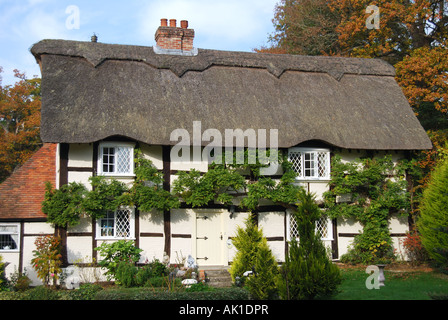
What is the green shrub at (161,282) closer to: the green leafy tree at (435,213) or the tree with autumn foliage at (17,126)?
the green leafy tree at (435,213)

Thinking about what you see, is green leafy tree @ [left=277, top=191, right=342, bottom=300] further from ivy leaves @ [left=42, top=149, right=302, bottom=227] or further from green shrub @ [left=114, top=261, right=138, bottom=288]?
green shrub @ [left=114, top=261, right=138, bottom=288]

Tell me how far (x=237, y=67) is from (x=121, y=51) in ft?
13.4

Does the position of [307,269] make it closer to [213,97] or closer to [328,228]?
[328,228]

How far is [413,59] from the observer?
65.2 feet

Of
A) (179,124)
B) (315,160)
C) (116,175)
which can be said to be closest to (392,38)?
(315,160)

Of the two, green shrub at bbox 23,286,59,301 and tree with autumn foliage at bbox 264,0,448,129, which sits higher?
tree with autumn foliage at bbox 264,0,448,129

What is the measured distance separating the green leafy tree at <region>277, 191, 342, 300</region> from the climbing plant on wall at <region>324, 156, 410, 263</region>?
17.8ft

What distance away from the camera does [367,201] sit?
16.1 m

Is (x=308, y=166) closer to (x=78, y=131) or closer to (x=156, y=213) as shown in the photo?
(x=156, y=213)

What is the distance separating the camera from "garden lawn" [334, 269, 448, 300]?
36.9 feet

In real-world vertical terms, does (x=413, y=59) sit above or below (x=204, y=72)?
above

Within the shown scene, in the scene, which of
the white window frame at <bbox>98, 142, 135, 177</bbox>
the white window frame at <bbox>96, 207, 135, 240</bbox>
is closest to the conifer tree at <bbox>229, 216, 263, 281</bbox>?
the white window frame at <bbox>96, 207, 135, 240</bbox>

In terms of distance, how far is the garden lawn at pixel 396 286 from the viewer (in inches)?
443
